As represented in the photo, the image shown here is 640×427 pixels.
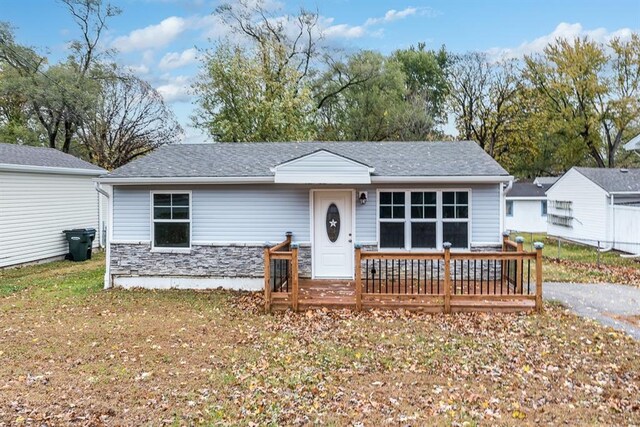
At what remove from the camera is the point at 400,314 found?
7633mm

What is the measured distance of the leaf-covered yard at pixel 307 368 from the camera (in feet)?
13.9

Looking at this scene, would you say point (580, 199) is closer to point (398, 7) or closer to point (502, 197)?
point (502, 197)

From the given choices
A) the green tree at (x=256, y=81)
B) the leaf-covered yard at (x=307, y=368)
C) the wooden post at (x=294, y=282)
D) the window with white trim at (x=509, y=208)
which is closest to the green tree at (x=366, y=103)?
the green tree at (x=256, y=81)

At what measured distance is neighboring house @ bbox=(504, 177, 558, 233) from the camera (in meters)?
24.5

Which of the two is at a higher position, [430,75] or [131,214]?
[430,75]

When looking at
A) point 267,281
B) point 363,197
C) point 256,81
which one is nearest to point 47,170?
point 267,281

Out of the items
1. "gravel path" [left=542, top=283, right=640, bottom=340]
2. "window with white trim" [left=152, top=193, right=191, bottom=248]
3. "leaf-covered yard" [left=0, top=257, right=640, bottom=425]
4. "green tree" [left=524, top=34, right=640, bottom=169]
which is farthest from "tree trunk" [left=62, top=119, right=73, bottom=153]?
"green tree" [left=524, top=34, right=640, bottom=169]

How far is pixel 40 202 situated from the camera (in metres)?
13.8

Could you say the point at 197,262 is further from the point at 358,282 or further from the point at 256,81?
the point at 256,81

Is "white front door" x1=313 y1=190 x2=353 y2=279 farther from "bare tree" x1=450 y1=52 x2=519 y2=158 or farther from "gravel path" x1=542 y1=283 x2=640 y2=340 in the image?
"bare tree" x1=450 y1=52 x2=519 y2=158

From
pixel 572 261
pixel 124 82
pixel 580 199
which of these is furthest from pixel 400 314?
pixel 124 82

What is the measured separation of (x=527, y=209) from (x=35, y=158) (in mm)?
23441

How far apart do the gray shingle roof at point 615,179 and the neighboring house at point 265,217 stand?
9548mm

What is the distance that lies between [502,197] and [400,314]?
362 centimetres
